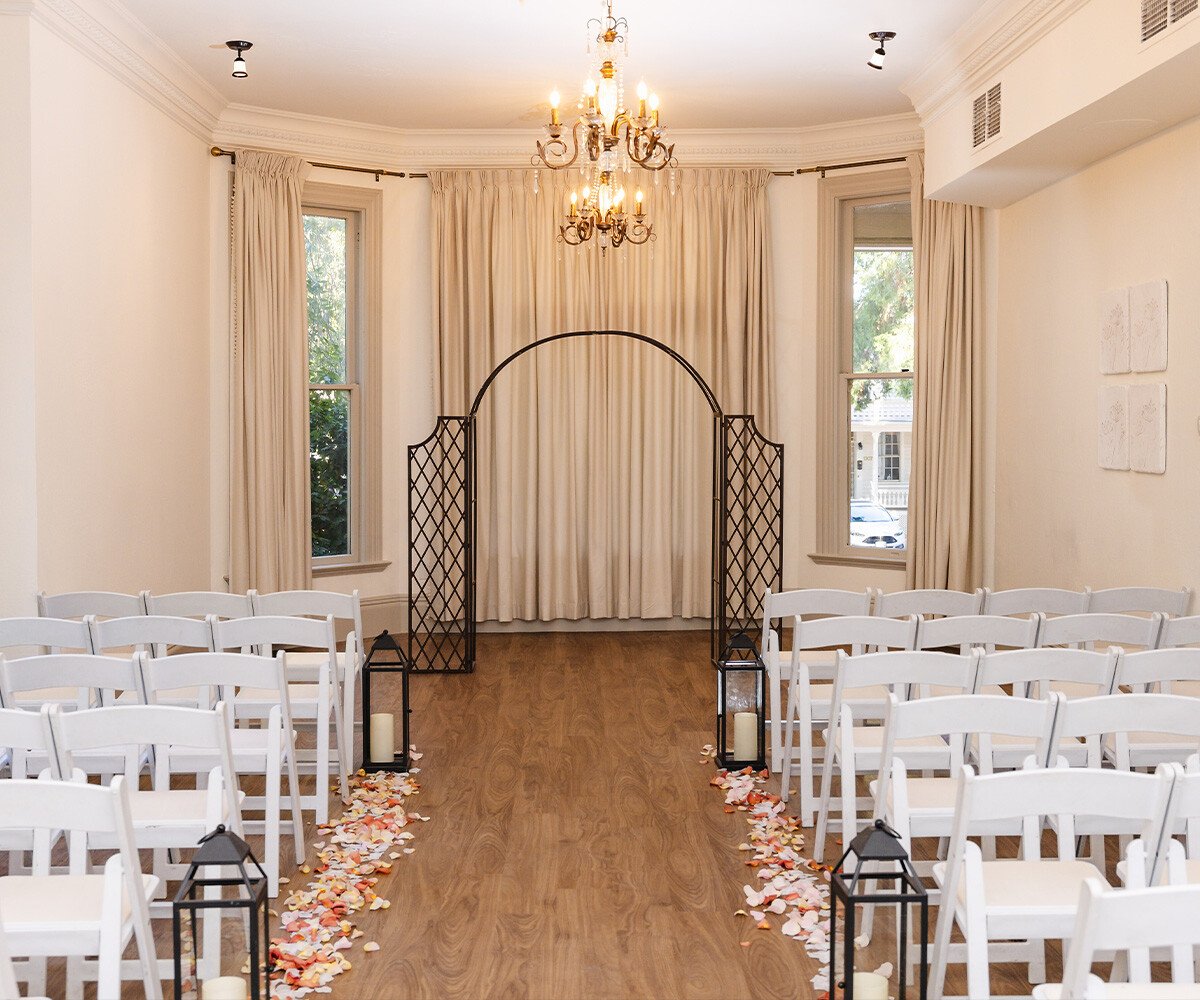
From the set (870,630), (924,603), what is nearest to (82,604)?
(870,630)

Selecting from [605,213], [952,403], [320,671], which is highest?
[605,213]

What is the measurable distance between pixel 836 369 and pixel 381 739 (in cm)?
491

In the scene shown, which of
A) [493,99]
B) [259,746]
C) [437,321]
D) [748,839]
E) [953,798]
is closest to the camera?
[953,798]

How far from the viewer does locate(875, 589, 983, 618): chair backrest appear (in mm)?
5438

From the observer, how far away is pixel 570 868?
171 inches

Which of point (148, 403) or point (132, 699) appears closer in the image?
point (132, 699)

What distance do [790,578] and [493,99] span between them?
4.04 meters

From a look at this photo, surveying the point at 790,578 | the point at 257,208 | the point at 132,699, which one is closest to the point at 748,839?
the point at 132,699

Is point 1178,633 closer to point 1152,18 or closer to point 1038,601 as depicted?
point 1038,601

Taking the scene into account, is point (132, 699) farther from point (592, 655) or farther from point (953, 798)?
point (592, 655)

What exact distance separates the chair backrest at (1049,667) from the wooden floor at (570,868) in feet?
2.81

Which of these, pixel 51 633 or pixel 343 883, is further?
pixel 51 633

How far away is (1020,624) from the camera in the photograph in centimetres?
464

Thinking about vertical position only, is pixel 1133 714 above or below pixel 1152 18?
below
